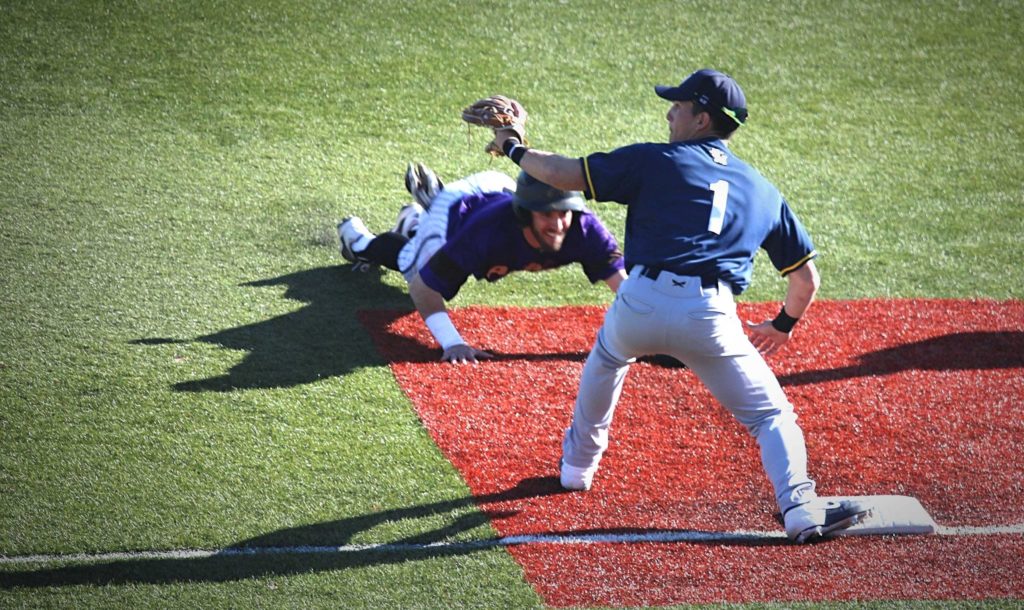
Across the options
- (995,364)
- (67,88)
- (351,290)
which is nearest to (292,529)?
(351,290)

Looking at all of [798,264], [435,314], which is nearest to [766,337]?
[798,264]

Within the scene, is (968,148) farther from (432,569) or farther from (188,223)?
(432,569)

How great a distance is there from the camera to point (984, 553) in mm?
4887

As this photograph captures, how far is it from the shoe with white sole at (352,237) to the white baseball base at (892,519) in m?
3.49

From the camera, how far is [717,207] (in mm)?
4609

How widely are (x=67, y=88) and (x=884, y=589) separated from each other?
7693 mm

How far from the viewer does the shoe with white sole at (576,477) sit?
5238mm

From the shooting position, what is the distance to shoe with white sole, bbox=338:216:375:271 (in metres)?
7.43

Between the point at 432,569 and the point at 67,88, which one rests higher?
the point at 67,88

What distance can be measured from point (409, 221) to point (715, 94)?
10.2 ft

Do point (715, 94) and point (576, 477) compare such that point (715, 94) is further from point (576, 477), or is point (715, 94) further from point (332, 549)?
point (332, 549)

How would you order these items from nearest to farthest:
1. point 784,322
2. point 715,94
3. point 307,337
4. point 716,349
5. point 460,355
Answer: point 716,349
point 715,94
point 784,322
point 460,355
point 307,337

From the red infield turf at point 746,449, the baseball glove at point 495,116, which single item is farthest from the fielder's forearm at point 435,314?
the baseball glove at point 495,116

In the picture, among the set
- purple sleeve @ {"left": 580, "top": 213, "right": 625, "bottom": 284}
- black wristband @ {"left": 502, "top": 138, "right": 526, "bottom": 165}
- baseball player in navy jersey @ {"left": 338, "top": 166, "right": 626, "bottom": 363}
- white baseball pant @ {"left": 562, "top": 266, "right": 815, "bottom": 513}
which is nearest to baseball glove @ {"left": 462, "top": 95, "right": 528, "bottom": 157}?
black wristband @ {"left": 502, "top": 138, "right": 526, "bottom": 165}
